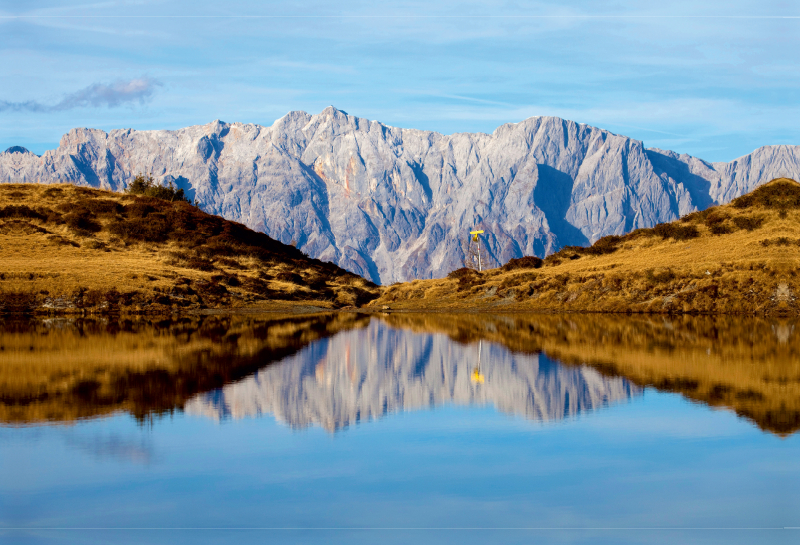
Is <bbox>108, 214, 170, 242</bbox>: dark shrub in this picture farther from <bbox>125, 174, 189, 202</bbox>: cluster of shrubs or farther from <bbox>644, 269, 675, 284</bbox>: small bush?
<bbox>644, 269, 675, 284</bbox>: small bush

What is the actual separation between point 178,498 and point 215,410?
28.2ft

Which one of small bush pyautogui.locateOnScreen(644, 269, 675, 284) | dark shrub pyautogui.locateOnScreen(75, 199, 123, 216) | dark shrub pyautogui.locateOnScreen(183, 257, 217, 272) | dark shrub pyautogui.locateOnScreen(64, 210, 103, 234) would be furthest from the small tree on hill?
small bush pyautogui.locateOnScreen(644, 269, 675, 284)

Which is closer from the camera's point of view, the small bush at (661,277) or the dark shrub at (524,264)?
the small bush at (661,277)

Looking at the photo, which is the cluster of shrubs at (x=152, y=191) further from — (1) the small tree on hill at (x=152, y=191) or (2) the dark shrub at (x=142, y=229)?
(2) the dark shrub at (x=142, y=229)

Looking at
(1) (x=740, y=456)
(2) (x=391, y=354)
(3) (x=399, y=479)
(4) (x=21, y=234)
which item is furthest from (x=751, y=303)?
(4) (x=21, y=234)

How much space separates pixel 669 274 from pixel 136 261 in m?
59.6

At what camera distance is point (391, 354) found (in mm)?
38438

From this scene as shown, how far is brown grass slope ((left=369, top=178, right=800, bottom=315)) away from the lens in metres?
69.1

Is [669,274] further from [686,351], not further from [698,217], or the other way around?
[686,351]

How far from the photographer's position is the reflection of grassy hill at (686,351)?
24.8m

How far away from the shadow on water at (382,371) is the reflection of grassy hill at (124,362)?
0.08 metres

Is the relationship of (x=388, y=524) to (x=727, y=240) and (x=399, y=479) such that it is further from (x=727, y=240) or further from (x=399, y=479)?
(x=727, y=240)

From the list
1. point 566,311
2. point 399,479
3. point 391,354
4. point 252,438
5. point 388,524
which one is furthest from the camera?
point 566,311

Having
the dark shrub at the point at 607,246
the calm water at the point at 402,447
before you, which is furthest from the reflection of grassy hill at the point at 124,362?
the dark shrub at the point at 607,246
